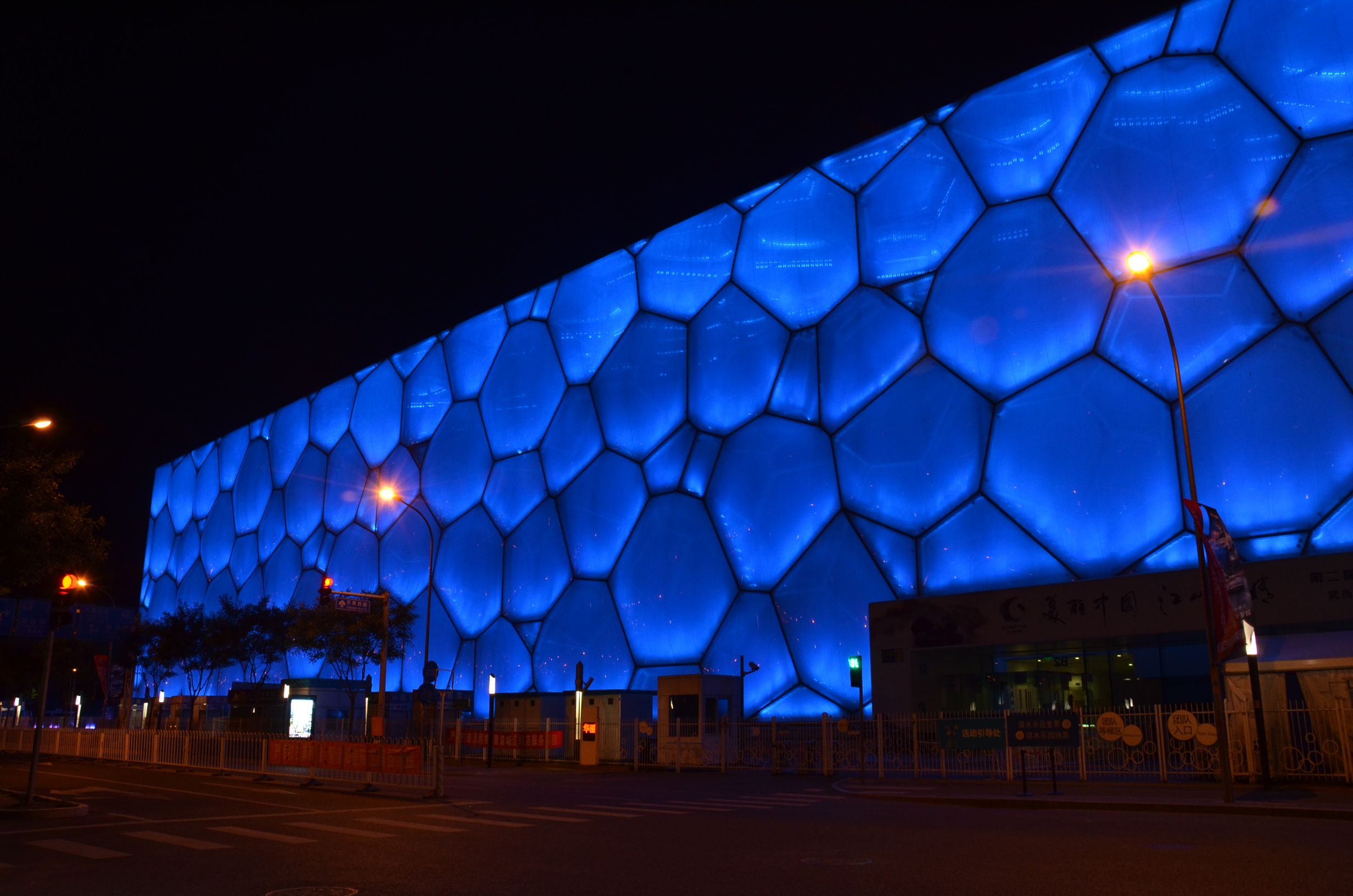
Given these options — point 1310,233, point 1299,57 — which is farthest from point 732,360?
point 1299,57

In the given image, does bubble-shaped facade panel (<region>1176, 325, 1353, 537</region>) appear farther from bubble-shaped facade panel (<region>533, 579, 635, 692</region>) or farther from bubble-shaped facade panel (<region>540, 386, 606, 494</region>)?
bubble-shaped facade panel (<region>540, 386, 606, 494</region>)

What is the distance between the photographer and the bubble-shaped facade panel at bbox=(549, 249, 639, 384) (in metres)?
35.0

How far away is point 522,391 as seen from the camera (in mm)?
38000

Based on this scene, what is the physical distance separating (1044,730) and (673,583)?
16634mm

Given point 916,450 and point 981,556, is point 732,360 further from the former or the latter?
point 981,556

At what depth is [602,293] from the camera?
35.8 metres

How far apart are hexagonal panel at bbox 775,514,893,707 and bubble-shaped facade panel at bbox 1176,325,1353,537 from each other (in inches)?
323

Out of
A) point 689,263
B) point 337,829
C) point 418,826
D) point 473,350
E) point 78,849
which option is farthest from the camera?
point 473,350

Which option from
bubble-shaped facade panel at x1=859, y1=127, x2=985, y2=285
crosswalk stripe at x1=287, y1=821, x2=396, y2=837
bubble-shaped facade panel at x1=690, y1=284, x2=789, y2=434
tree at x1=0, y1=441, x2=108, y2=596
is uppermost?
bubble-shaped facade panel at x1=859, y1=127, x2=985, y2=285

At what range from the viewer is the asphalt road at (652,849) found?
6.66 metres

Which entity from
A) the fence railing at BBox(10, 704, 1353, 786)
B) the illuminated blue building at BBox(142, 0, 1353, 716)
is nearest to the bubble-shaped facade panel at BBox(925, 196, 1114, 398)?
the illuminated blue building at BBox(142, 0, 1353, 716)

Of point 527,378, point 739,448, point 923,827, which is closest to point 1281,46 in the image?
point 739,448

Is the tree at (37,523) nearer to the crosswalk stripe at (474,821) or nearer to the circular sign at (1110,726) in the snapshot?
the crosswalk stripe at (474,821)

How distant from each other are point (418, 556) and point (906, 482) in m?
22.9
